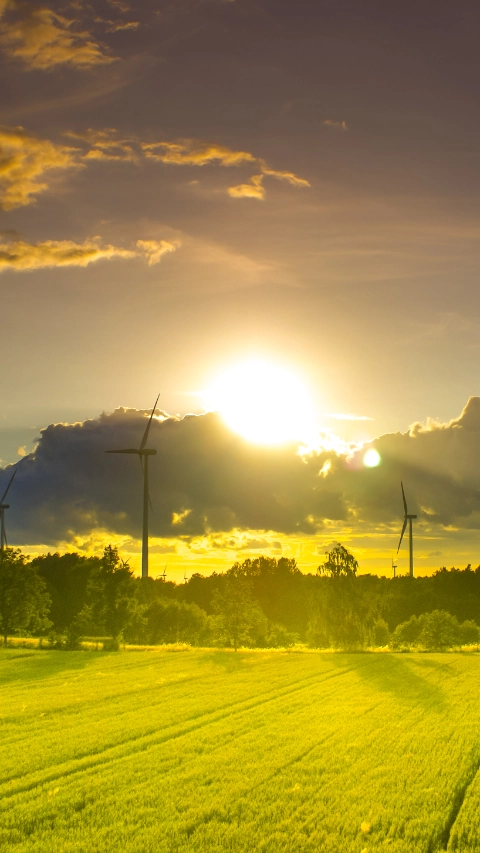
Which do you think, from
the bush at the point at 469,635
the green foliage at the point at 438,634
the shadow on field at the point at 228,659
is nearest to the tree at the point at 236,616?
the shadow on field at the point at 228,659

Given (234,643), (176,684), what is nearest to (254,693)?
(176,684)

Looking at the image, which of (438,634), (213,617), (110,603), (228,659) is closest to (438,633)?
(438,634)

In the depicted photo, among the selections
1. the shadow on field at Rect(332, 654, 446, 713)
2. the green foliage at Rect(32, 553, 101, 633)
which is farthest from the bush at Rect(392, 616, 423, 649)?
the green foliage at Rect(32, 553, 101, 633)

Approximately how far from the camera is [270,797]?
2473 centimetres

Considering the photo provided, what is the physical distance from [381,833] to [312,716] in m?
22.6

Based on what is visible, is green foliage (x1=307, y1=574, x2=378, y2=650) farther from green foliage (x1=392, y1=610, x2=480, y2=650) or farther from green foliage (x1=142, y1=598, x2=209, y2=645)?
green foliage (x1=142, y1=598, x2=209, y2=645)

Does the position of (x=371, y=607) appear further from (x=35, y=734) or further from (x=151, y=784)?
(x=151, y=784)

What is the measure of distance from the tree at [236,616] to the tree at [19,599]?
83.9 feet

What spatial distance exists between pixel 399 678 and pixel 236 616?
4840 cm

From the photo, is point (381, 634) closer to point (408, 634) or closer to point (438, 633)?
point (408, 634)

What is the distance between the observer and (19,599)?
107 metres

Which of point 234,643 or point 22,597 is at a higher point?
point 22,597

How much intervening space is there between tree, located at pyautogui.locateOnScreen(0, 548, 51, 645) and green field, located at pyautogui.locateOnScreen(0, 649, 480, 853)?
48394 mm

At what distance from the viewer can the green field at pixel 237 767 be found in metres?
21.1
